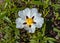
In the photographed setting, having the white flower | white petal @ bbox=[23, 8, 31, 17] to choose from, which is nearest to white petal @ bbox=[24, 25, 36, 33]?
the white flower

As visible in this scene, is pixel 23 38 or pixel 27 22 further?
pixel 23 38

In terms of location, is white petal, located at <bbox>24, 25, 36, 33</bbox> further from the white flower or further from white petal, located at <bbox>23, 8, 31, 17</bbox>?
white petal, located at <bbox>23, 8, 31, 17</bbox>

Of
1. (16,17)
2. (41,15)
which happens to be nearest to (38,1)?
(41,15)

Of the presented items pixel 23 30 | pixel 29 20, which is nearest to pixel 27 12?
pixel 29 20

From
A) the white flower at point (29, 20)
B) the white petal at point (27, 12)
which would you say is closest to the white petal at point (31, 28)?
the white flower at point (29, 20)

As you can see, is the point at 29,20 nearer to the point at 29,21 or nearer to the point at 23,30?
the point at 29,21

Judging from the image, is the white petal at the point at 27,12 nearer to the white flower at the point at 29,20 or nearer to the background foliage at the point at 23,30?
the white flower at the point at 29,20

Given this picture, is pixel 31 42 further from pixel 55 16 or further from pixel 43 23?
pixel 55 16
